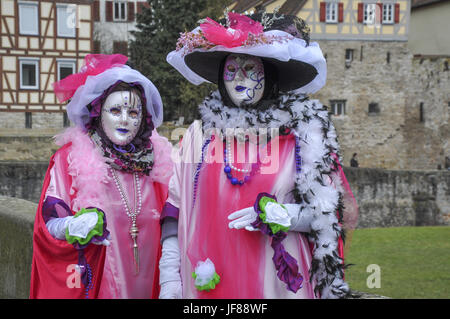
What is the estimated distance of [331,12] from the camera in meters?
31.7

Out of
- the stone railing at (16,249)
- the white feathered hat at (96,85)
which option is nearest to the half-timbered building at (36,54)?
the stone railing at (16,249)

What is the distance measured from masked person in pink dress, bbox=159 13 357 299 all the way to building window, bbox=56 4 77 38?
24.4 metres

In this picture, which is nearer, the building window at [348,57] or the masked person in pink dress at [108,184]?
the masked person in pink dress at [108,184]

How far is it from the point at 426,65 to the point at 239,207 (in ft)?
105

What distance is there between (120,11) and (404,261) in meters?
28.1

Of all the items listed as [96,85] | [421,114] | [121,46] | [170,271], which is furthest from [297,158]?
[121,46]

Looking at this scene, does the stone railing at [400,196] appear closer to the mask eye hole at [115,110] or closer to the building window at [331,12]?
the building window at [331,12]

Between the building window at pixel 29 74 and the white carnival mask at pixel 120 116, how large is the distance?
23.4 metres

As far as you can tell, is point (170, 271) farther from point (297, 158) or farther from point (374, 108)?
point (374, 108)

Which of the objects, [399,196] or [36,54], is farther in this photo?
[36,54]

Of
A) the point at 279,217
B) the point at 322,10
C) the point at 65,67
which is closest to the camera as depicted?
the point at 279,217

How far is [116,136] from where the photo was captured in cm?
379

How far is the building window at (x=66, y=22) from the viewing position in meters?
26.5

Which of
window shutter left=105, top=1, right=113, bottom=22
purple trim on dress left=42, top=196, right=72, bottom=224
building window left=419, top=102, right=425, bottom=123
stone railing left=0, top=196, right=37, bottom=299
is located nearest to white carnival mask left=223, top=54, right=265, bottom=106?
purple trim on dress left=42, top=196, right=72, bottom=224
